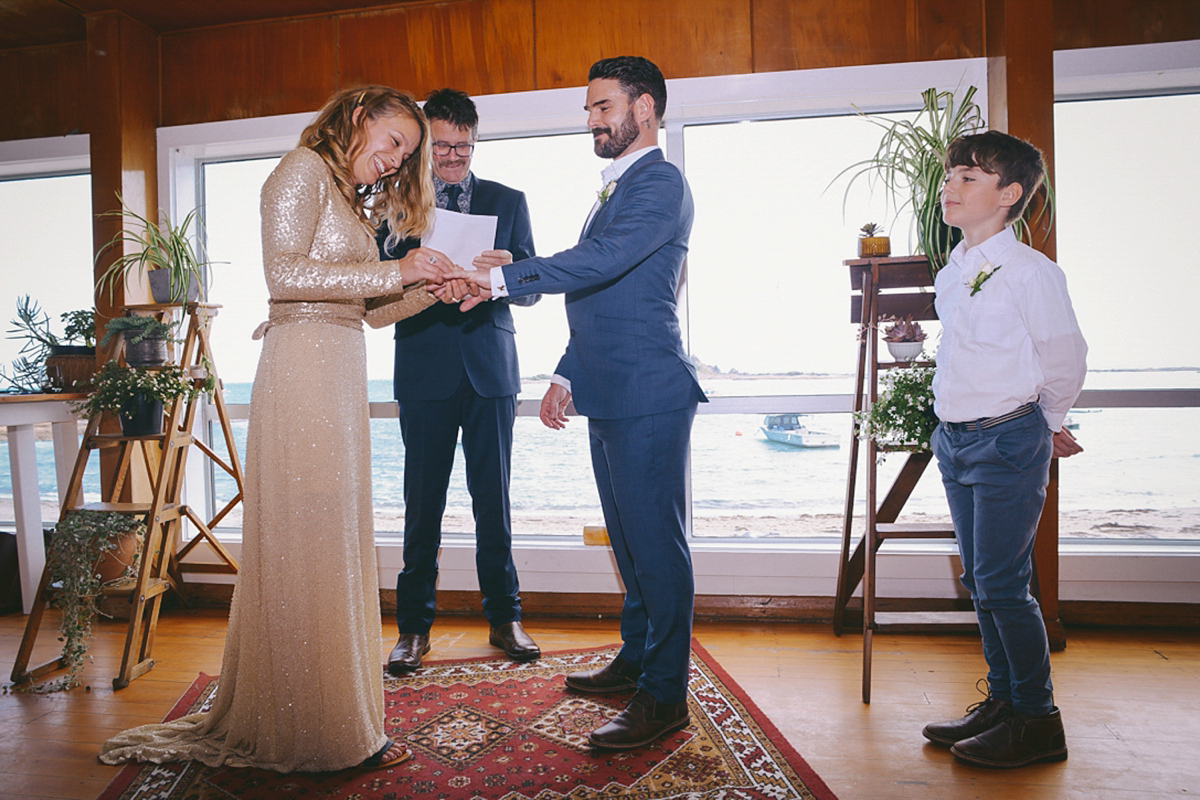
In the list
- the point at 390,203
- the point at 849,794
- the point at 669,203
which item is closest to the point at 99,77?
the point at 390,203

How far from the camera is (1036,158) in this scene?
1839 millimetres

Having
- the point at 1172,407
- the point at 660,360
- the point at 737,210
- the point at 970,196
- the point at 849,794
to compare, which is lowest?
the point at 849,794

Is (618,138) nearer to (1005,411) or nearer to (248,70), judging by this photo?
(1005,411)

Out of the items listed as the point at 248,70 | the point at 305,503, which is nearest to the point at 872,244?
the point at 305,503

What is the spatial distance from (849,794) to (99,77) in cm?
401

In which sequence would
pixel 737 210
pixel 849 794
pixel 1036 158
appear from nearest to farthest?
pixel 849 794 < pixel 1036 158 < pixel 737 210

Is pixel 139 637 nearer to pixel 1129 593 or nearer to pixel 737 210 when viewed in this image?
pixel 1129 593

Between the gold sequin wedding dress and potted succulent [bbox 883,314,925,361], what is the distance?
167 cm

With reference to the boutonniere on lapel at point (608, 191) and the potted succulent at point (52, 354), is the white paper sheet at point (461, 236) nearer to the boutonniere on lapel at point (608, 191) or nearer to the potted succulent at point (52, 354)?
the boutonniere on lapel at point (608, 191)

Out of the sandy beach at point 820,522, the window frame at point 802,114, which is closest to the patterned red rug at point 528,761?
the window frame at point 802,114

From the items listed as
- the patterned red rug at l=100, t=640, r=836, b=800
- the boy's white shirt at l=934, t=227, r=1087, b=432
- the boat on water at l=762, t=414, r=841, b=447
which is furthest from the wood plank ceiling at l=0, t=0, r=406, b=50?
the boat on water at l=762, t=414, r=841, b=447

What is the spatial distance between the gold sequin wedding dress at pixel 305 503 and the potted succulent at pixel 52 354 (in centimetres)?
220

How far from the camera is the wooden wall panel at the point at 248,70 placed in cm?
326

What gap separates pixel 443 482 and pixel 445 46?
6.32 ft
